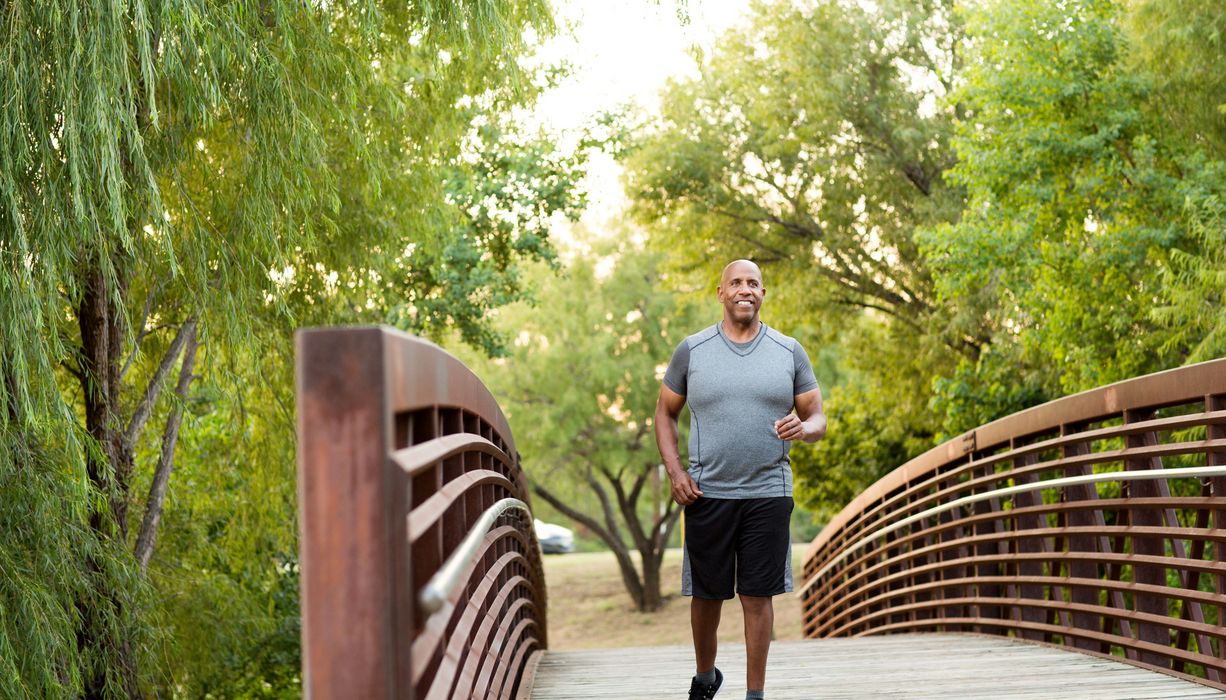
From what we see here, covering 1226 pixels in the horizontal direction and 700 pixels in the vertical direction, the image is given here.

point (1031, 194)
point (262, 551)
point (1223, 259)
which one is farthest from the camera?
point (1031, 194)

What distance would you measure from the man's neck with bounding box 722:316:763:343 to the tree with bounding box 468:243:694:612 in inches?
657

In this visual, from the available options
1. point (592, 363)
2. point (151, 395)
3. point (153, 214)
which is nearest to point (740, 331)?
point (153, 214)

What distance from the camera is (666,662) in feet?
20.0

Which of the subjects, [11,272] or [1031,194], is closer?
[11,272]

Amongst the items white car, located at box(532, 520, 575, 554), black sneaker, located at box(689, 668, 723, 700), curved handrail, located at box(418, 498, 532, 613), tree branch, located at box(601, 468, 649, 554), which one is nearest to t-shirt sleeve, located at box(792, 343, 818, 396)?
black sneaker, located at box(689, 668, 723, 700)

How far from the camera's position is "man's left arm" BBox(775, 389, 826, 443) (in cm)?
416

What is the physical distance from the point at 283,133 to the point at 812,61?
41.7ft

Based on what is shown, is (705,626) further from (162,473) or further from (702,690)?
(162,473)

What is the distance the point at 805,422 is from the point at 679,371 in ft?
1.56

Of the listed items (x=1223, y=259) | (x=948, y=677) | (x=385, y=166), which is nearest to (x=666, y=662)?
(x=948, y=677)

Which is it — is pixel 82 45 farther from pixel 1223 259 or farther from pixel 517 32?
pixel 1223 259

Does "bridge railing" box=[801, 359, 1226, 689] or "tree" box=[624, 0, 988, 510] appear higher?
"tree" box=[624, 0, 988, 510]

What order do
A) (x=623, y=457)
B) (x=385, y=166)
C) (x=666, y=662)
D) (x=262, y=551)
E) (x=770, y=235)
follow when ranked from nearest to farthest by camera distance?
(x=666, y=662) → (x=385, y=166) → (x=262, y=551) → (x=770, y=235) → (x=623, y=457)

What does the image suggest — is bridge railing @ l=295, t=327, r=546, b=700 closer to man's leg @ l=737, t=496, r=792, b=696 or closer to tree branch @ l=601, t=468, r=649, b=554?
man's leg @ l=737, t=496, r=792, b=696
